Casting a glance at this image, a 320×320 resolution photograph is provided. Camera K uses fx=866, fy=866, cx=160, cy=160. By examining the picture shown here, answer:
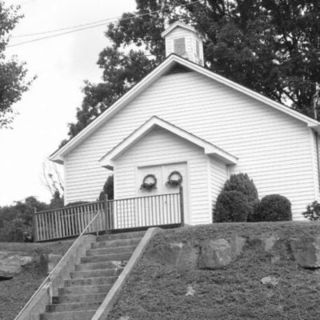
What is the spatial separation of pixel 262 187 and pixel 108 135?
6.47 metres

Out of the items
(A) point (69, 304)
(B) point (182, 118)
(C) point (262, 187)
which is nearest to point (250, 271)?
(A) point (69, 304)

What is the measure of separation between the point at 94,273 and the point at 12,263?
3410 mm

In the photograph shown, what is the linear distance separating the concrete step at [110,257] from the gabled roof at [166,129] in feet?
21.5

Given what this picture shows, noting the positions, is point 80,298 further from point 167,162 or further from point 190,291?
point 167,162

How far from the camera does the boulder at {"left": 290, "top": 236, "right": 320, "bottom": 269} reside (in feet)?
68.2

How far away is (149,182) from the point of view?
1169 inches

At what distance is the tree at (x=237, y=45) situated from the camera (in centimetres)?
4159

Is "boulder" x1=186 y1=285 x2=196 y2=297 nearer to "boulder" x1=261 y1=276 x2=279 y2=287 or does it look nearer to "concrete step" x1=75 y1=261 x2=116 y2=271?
"boulder" x1=261 y1=276 x2=279 y2=287

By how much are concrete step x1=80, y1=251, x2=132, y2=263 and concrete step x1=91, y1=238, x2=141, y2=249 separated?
71 centimetres

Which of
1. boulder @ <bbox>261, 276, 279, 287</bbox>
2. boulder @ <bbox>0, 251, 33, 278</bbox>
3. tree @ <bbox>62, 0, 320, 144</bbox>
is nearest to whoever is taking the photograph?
boulder @ <bbox>261, 276, 279, 287</bbox>

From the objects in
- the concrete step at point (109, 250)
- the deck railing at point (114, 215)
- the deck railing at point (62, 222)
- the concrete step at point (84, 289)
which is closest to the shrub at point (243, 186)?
the deck railing at point (114, 215)

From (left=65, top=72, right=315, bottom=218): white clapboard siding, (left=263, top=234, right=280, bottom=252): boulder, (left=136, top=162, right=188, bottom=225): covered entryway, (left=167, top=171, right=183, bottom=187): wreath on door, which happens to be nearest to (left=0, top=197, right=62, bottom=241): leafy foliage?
(left=65, top=72, right=315, bottom=218): white clapboard siding

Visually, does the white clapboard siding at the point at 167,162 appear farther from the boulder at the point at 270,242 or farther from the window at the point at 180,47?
the boulder at the point at 270,242

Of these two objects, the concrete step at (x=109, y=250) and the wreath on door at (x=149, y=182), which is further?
the wreath on door at (x=149, y=182)
